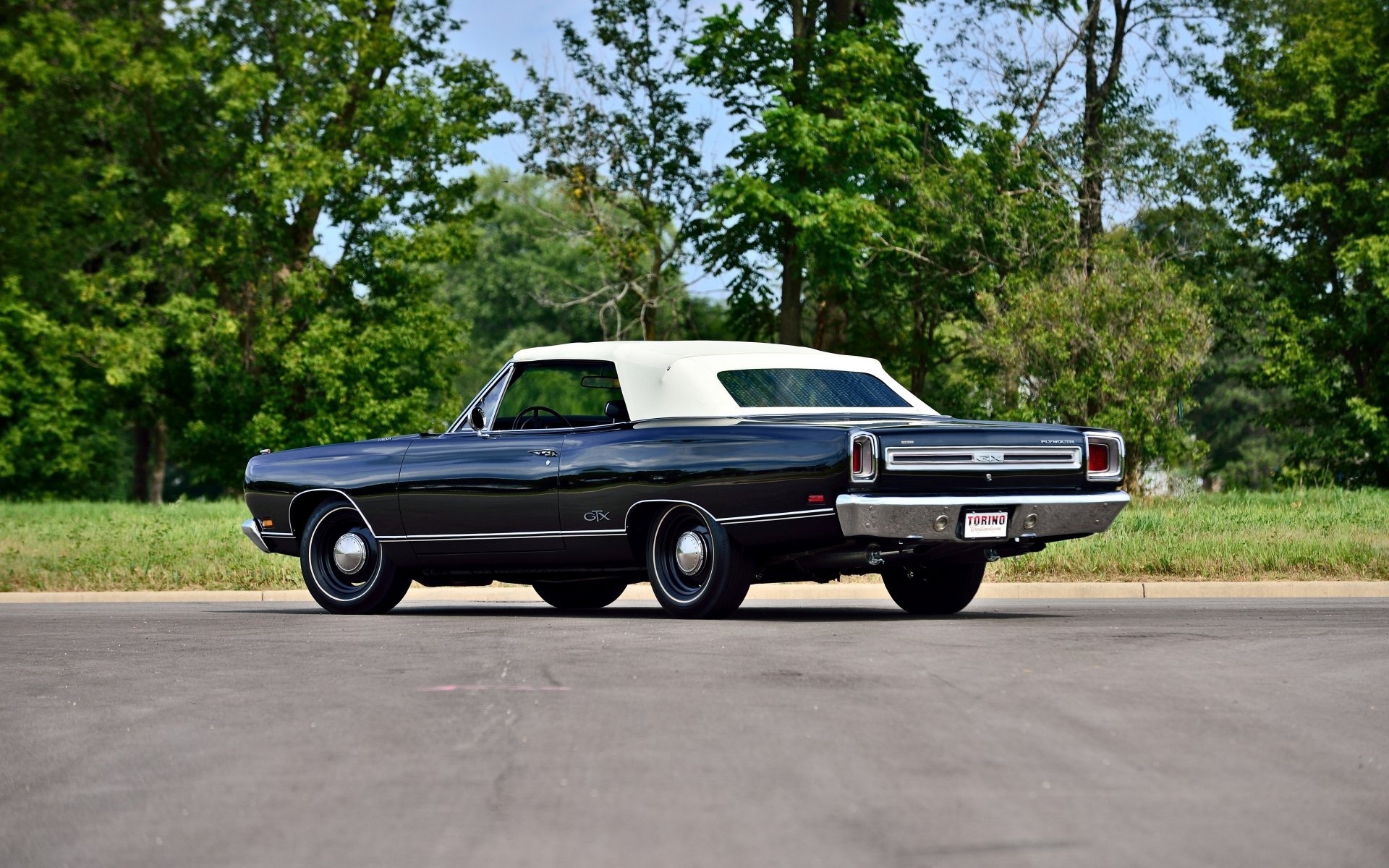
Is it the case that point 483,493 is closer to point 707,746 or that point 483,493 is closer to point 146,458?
point 707,746

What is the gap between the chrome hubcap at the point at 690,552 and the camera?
12.6 m

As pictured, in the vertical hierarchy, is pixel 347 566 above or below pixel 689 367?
below

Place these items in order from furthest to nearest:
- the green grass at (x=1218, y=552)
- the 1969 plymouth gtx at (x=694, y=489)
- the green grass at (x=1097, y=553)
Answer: the green grass at (x=1097, y=553) → the green grass at (x=1218, y=552) → the 1969 plymouth gtx at (x=694, y=489)

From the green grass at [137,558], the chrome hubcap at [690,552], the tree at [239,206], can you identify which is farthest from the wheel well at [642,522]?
the tree at [239,206]

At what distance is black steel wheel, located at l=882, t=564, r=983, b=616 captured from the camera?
45.5 ft

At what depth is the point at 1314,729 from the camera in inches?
326

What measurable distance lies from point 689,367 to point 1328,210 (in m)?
35.0

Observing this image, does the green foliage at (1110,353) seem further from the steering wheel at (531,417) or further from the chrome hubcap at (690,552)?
the chrome hubcap at (690,552)

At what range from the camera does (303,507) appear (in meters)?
15.0

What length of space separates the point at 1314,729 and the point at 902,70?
3525 centimetres

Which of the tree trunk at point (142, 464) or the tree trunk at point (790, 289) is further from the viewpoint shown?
the tree trunk at point (142, 464)

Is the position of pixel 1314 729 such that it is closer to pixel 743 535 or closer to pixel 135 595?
pixel 743 535

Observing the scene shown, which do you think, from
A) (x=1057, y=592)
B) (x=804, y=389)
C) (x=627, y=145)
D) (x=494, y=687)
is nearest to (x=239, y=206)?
(x=627, y=145)

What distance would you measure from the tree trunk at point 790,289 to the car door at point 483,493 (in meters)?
26.3
